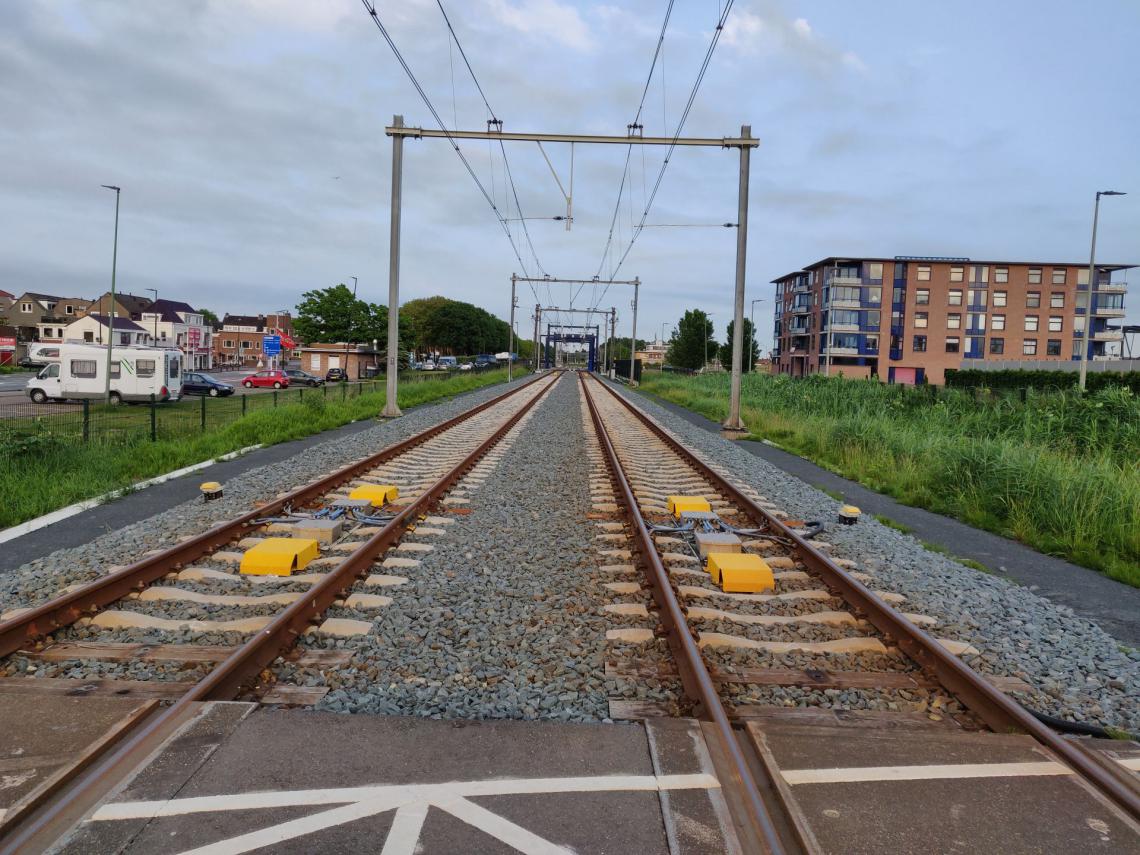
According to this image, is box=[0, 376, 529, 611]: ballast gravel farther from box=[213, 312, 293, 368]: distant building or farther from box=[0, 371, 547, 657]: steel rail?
box=[213, 312, 293, 368]: distant building

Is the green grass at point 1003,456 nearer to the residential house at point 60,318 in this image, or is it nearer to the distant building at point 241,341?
the residential house at point 60,318

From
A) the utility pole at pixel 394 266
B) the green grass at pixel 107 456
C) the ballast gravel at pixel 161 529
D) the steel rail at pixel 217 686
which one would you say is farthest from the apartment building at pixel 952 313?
the steel rail at pixel 217 686

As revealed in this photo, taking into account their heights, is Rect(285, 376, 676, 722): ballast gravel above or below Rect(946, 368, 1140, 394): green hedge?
below

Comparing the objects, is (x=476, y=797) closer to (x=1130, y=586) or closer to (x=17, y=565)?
(x=17, y=565)

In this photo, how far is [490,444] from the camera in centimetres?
1541

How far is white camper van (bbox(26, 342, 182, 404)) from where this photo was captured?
112 ft

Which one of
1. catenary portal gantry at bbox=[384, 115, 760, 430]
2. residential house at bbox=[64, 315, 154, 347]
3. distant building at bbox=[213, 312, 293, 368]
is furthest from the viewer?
distant building at bbox=[213, 312, 293, 368]

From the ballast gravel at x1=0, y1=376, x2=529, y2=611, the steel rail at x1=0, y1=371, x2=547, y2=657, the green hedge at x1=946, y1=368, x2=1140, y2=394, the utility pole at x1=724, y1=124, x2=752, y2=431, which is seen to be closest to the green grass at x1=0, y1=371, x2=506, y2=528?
the ballast gravel at x1=0, y1=376, x2=529, y2=611

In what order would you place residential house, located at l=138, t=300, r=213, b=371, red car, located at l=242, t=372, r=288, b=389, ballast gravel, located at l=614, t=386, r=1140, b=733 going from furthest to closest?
residential house, located at l=138, t=300, r=213, b=371 < red car, located at l=242, t=372, r=288, b=389 < ballast gravel, located at l=614, t=386, r=1140, b=733

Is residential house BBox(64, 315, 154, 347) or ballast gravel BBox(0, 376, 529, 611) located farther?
residential house BBox(64, 315, 154, 347)

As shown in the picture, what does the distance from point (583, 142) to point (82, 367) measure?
28028mm

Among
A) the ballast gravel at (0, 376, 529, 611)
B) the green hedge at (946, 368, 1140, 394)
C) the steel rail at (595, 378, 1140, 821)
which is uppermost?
the green hedge at (946, 368, 1140, 394)

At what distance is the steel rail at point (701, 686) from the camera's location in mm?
2875

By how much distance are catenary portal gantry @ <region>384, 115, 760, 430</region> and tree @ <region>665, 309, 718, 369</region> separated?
8742 centimetres
